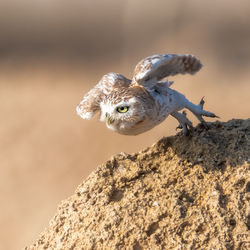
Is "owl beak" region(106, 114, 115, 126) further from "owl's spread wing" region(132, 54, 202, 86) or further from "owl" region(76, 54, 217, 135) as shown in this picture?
"owl's spread wing" region(132, 54, 202, 86)

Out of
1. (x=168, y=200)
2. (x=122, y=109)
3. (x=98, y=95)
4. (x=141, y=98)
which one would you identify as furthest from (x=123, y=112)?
(x=168, y=200)

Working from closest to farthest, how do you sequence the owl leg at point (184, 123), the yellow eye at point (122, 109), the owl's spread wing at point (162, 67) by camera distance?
1. the yellow eye at point (122, 109)
2. the owl's spread wing at point (162, 67)
3. the owl leg at point (184, 123)

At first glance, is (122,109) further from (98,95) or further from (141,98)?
(98,95)

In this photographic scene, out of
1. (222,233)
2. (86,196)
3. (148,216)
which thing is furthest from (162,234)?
→ (86,196)

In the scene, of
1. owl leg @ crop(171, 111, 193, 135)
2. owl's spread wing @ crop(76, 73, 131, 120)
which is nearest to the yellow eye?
owl's spread wing @ crop(76, 73, 131, 120)

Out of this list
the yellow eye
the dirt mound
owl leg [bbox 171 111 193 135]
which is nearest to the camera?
the dirt mound

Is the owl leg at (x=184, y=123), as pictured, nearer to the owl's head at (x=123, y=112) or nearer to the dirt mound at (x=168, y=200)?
the dirt mound at (x=168, y=200)

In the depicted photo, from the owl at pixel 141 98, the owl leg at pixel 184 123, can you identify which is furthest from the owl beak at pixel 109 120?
the owl leg at pixel 184 123
